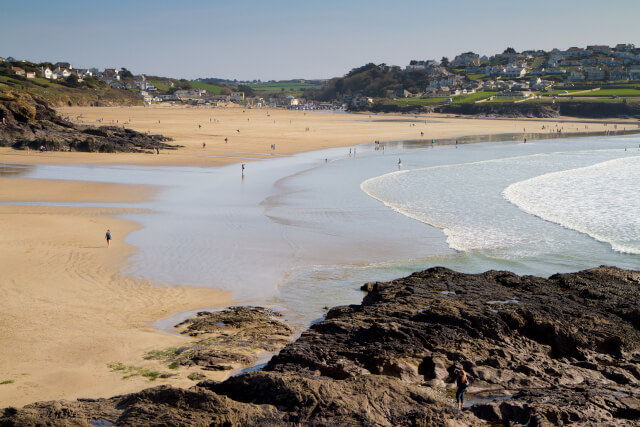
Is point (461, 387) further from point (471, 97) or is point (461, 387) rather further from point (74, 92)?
point (471, 97)

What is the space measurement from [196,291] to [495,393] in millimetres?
7922

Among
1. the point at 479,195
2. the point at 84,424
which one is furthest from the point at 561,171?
the point at 84,424

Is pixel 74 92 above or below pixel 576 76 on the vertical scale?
below

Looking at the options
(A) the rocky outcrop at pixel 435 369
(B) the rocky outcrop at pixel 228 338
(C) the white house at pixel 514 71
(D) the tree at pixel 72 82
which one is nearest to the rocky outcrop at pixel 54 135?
(B) the rocky outcrop at pixel 228 338

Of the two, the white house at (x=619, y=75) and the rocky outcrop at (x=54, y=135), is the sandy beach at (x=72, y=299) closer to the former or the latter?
the rocky outcrop at (x=54, y=135)

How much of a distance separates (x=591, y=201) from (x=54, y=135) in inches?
1515

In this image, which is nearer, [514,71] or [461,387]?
[461,387]

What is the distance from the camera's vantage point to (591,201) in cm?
2677

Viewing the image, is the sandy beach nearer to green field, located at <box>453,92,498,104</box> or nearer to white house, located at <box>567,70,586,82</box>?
green field, located at <box>453,92,498,104</box>

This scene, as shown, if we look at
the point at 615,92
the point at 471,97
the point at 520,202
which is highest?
the point at 615,92

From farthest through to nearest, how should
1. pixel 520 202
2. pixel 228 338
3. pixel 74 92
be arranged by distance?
pixel 74 92 < pixel 520 202 < pixel 228 338

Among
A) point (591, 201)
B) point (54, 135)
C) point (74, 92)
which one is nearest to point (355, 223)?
point (591, 201)

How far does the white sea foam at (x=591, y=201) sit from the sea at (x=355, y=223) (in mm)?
79

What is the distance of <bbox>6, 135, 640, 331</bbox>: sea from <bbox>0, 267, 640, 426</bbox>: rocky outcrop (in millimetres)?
2826
